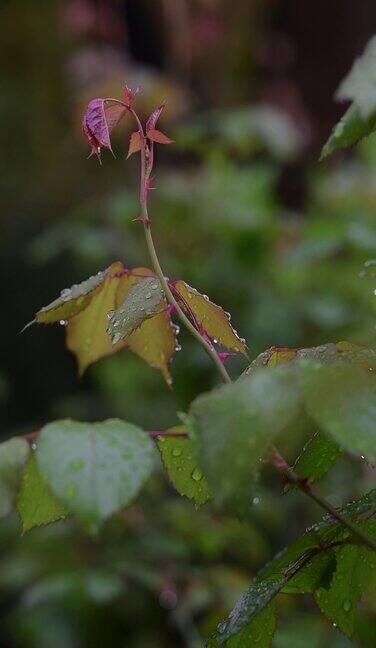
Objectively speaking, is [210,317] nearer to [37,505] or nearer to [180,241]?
[37,505]

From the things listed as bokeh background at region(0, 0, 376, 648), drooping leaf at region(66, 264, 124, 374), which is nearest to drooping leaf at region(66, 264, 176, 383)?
drooping leaf at region(66, 264, 124, 374)

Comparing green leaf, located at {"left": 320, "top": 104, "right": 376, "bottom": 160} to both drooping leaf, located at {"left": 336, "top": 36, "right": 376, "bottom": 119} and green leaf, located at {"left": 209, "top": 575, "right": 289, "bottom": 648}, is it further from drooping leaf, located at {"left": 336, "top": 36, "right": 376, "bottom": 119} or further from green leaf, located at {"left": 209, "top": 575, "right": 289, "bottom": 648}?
green leaf, located at {"left": 209, "top": 575, "right": 289, "bottom": 648}

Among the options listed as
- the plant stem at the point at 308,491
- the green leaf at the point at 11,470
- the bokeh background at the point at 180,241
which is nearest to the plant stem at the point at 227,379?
the plant stem at the point at 308,491

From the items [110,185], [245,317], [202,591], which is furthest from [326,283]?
[110,185]

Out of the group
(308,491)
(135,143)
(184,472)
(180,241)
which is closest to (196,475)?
(184,472)

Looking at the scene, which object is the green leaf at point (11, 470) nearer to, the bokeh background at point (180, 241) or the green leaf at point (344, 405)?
the green leaf at point (344, 405)
